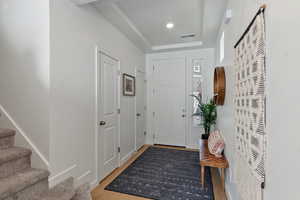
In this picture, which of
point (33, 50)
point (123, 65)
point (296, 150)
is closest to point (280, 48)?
point (296, 150)

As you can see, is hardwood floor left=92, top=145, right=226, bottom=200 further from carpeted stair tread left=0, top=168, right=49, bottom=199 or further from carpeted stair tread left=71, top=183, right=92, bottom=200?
carpeted stair tread left=0, top=168, right=49, bottom=199

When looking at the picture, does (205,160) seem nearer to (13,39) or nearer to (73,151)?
(73,151)

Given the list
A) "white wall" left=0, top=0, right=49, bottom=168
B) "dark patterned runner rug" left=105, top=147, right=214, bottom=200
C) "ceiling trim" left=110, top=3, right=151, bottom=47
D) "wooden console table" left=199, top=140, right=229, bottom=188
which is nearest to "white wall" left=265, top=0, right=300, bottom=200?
"wooden console table" left=199, top=140, right=229, bottom=188

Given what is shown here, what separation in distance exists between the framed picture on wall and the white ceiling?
2.79ft

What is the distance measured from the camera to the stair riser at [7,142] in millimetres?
1610

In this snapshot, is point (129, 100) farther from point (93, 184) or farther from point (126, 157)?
point (93, 184)

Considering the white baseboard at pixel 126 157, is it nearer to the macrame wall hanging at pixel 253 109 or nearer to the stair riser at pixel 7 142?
the stair riser at pixel 7 142

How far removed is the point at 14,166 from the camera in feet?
4.78

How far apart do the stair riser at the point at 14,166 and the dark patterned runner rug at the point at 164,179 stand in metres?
1.18

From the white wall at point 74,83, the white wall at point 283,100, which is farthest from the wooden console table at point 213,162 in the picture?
the white wall at point 74,83

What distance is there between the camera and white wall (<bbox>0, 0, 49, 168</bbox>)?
165 centimetres

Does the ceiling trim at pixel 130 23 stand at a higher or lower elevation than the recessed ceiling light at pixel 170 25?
lower

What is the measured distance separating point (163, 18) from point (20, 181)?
2848 millimetres

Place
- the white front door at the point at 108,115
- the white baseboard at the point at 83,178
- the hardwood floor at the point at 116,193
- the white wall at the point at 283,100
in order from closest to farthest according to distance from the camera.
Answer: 1. the white wall at the point at 283,100
2. the white baseboard at the point at 83,178
3. the hardwood floor at the point at 116,193
4. the white front door at the point at 108,115
